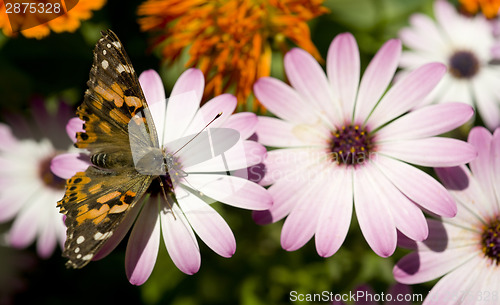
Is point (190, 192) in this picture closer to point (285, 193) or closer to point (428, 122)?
point (285, 193)

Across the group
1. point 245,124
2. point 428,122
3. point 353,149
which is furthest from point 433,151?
point 245,124

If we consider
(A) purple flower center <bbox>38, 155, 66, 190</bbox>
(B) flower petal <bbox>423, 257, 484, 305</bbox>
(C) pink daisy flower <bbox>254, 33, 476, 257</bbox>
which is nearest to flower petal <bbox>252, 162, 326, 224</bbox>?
(C) pink daisy flower <bbox>254, 33, 476, 257</bbox>

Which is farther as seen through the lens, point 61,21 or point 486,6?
point 486,6

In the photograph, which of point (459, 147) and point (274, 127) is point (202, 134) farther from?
point (459, 147)

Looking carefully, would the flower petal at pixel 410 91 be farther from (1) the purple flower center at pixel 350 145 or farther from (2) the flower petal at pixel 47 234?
(2) the flower petal at pixel 47 234

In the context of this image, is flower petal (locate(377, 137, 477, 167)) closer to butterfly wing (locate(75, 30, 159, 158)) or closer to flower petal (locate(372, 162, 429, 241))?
flower petal (locate(372, 162, 429, 241))

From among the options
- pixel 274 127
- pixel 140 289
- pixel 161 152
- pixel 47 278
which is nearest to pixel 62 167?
pixel 161 152

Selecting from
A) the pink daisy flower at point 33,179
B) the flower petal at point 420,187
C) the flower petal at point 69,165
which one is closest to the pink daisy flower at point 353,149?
the flower petal at point 420,187
